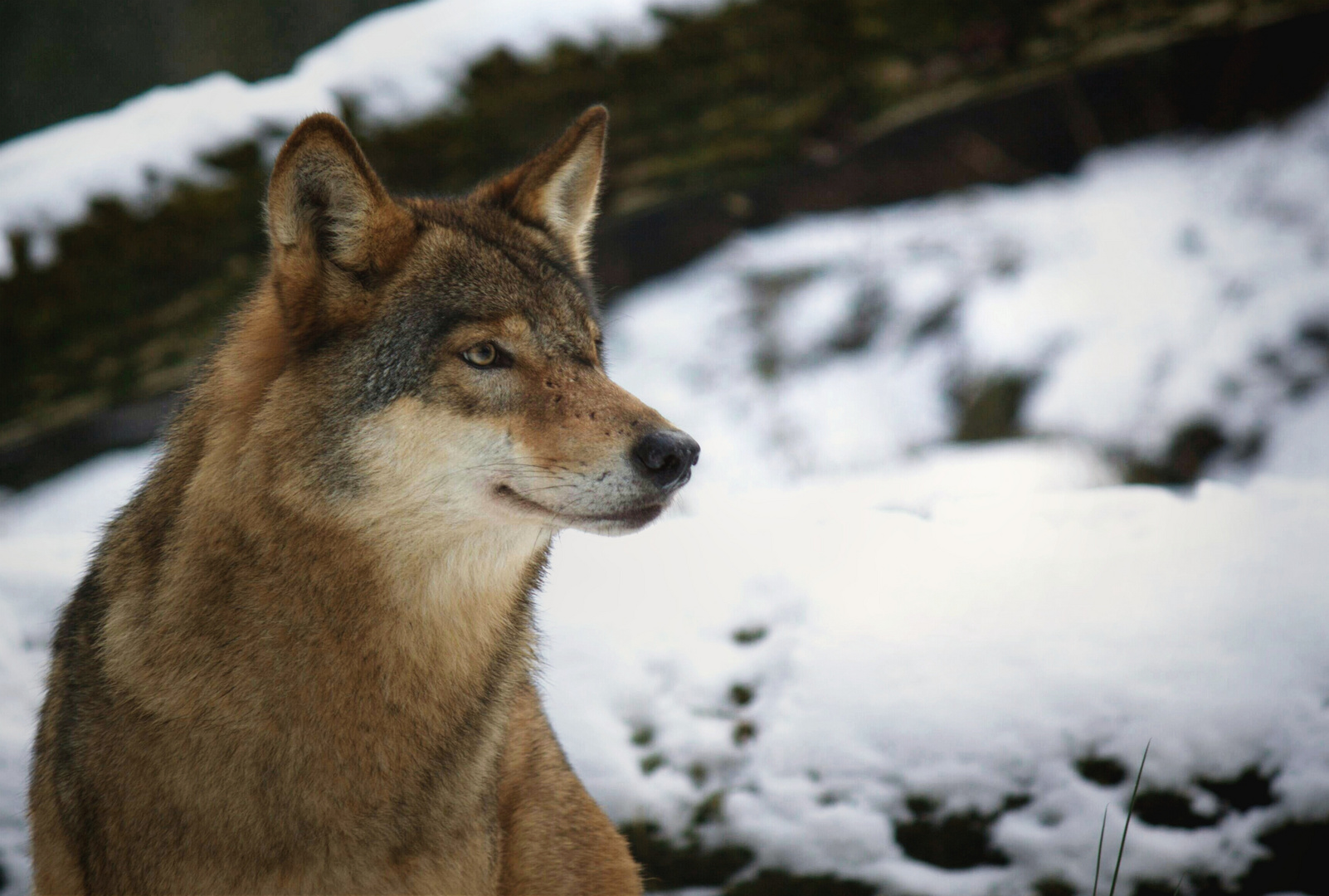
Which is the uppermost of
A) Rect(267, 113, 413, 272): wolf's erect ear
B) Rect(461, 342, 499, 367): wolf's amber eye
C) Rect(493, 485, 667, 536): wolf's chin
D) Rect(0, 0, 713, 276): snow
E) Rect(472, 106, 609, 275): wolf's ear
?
Rect(0, 0, 713, 276): snow

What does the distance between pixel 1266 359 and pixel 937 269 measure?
2072 millimetres

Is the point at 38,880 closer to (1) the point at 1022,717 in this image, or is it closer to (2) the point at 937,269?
(1) the point at 1022,717

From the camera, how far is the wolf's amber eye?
7.34 ft

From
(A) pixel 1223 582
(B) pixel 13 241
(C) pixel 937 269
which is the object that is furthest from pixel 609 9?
(A) pixel 1223 582

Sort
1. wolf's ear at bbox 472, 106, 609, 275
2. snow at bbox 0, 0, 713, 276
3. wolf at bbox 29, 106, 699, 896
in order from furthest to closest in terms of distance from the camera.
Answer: snow at bbox 0, 0, 713, 276 → wolf's ear at bbox 472, 106, 609, 275 → wolf at bbox 29, 106, 699, 896

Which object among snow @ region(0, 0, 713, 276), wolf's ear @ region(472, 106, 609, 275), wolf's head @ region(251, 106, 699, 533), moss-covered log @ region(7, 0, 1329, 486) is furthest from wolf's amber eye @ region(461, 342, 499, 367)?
snow @ region(0, 0, 713, 276)

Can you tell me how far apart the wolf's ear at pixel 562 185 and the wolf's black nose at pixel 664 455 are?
2.63ft

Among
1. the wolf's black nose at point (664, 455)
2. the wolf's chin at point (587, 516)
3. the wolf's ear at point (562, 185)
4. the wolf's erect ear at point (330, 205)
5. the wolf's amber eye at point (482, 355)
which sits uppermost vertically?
the wolf's ear at point (562, 185)

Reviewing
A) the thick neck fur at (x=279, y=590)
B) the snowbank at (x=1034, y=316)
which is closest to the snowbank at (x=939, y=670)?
the thick neck fur at (x=279, y=590)

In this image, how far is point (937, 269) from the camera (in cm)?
680

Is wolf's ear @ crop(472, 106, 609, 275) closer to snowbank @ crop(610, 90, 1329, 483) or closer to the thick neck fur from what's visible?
the thick neck fur

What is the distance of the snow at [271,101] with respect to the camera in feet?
16.4

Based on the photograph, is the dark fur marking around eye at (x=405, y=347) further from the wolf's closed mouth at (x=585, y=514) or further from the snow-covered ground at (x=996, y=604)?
the snow-covered ground at (x=996, y=604)

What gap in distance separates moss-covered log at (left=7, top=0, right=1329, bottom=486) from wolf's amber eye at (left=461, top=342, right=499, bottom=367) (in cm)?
314
